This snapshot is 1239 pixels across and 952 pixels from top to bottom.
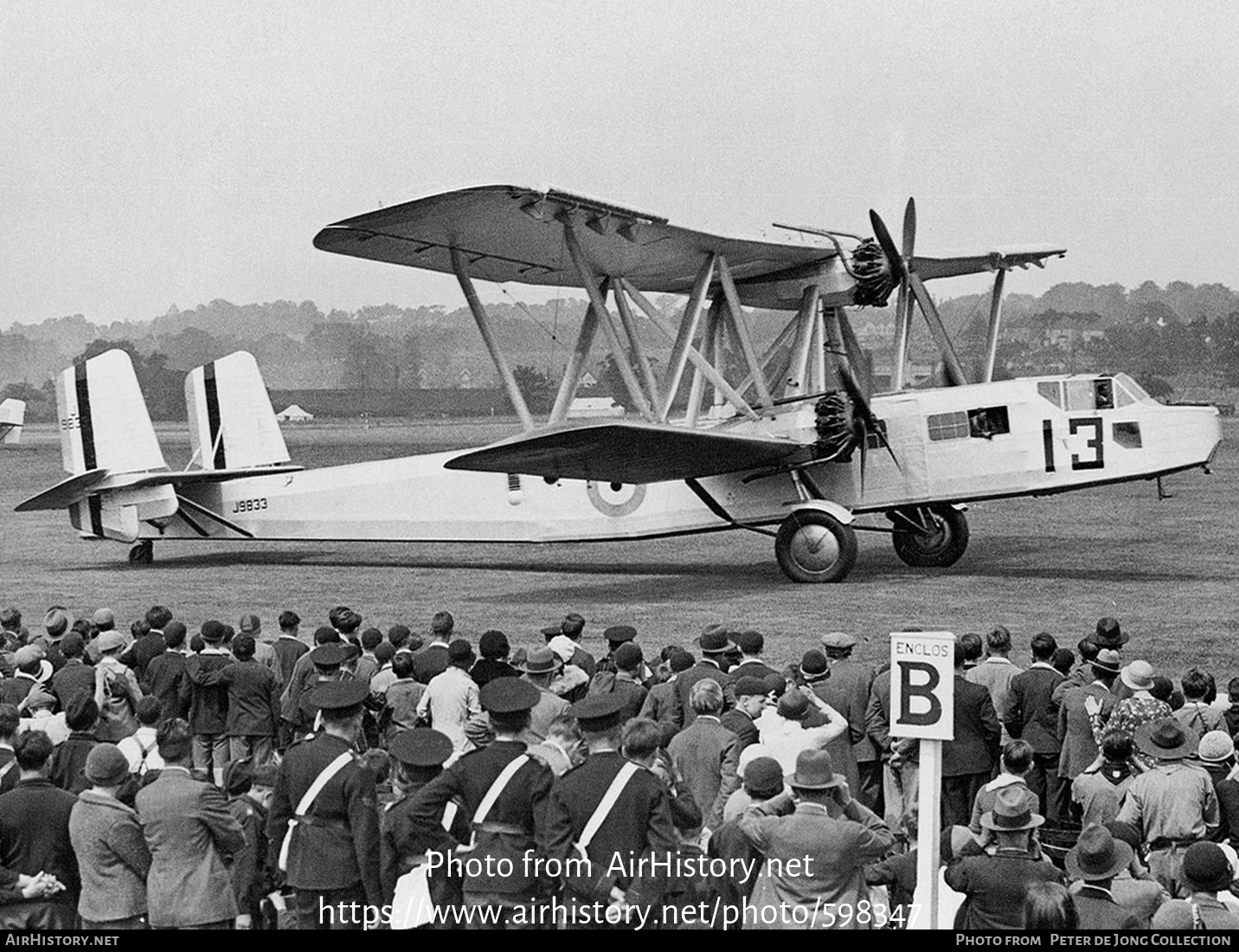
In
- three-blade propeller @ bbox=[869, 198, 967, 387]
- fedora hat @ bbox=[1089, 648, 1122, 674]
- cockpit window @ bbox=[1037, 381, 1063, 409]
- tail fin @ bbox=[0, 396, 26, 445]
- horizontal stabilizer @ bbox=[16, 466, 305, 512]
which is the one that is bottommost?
fedora hat @ bbox=[1089, 648, 1122, 674]

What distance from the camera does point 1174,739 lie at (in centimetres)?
605

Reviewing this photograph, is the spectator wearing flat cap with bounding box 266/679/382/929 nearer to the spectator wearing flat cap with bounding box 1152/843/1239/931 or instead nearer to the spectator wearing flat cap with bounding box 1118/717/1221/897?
the spectator wearing flat cap with bounding box 1152/843/1239/931

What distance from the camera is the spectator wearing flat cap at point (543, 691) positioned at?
7.17 meters

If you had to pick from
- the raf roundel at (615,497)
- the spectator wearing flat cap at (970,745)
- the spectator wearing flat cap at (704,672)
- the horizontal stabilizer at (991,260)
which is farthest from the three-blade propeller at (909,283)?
the spectator wearing flat cap at (970,745)

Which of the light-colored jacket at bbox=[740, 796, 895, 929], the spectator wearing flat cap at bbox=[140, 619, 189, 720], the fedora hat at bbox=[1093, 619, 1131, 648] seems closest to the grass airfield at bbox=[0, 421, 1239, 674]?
the fedora hat at bbox=[1093, 619, 1131, 648]

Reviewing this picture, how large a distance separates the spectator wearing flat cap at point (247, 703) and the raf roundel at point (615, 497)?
8.80 meters

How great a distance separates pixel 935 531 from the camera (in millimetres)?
16688

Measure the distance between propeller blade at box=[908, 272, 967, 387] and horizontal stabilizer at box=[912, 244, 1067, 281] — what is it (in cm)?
203

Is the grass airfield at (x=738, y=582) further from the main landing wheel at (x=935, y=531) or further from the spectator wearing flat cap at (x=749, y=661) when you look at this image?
the spectator wearing flat cap at (x=749, y=661)

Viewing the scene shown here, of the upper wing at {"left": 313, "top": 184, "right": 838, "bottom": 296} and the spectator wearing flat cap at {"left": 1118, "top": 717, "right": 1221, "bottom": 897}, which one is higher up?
the upper wing at {"left": 313, "top": 184, "right": 838, "bottom": 296}

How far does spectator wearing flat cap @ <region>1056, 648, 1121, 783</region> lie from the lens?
24.6 ft

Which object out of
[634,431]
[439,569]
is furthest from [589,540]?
[634,431]

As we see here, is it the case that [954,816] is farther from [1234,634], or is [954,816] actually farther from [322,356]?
[322,356]

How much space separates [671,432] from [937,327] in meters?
3.90
